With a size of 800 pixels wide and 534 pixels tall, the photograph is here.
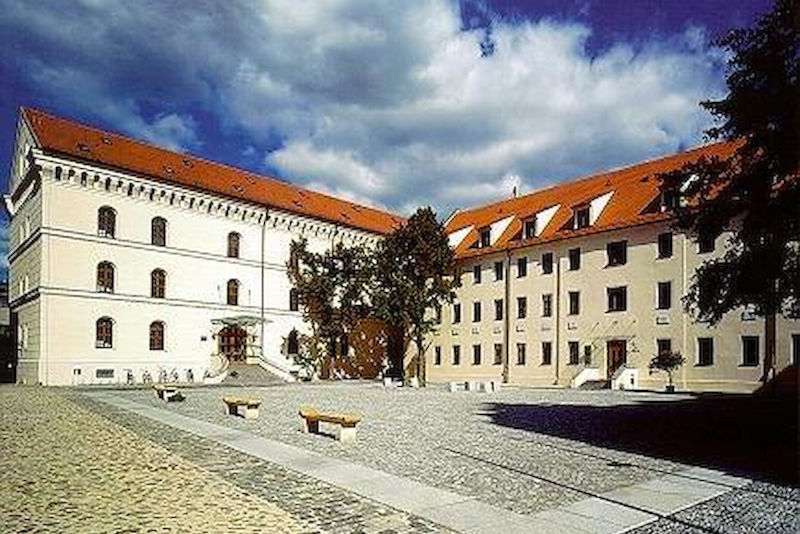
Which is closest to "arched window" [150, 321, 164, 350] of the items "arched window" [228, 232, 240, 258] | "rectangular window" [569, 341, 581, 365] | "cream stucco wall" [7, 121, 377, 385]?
"cream stucco wall" [7, 121, 377, 385]

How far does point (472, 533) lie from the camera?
22.1 ft

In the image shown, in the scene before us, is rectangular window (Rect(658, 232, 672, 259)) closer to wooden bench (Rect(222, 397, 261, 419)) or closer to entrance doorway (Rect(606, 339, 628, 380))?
entrance doorway (Rect(606, 339, 628, 380))

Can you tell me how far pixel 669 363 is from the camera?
30359 mm

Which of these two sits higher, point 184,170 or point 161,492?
point 184,170

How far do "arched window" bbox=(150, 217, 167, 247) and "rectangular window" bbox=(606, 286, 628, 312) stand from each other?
1060 inches

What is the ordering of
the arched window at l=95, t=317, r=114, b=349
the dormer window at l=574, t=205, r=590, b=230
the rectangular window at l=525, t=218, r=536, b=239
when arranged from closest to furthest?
the arched window at l=95, t=317, r=114, b=349 → the dormer window at l=574, t=205, r=590, b=230 → the rectangular window at l=525, t=218, r=536, b=239

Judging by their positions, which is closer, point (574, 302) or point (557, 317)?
point (574, 302)

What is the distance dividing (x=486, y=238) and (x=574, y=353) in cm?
1101

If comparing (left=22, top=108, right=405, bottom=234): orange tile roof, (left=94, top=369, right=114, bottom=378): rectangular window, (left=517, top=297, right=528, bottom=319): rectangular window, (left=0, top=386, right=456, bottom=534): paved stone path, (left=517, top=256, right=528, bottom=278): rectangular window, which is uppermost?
(left=22, top=108, right=405, bottom=234): orange tile roof

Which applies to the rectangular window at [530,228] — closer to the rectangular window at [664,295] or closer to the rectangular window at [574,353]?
the rectangular window at [574,353]

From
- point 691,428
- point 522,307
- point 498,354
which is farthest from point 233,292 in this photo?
point 691,428

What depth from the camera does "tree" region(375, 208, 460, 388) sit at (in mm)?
39312

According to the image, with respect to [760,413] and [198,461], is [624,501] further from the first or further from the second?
[760,413]

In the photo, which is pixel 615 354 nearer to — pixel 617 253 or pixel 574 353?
pixel 574 353
